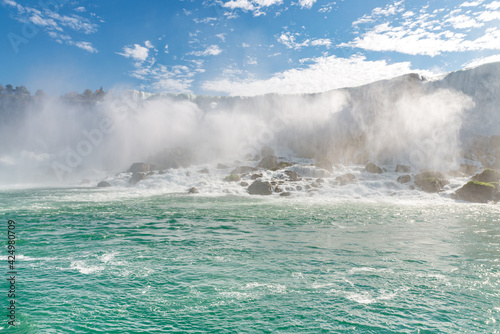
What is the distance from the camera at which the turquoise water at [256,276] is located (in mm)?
7789

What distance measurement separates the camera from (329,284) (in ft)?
33.0

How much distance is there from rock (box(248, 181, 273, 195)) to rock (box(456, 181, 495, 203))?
67.4ft

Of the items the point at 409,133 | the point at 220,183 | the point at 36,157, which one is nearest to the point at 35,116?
the point at 36,157

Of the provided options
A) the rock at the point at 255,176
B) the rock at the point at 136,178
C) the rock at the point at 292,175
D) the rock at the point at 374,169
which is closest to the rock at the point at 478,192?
the rock at the point at 374,169

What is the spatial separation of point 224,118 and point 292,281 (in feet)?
225

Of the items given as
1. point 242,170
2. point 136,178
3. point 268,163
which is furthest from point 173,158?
point 268,163

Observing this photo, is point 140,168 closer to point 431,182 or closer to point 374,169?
point 374,169

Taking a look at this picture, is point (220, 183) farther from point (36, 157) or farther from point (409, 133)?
point (36, 157)

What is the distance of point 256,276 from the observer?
1084cm

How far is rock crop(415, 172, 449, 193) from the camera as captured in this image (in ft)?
119

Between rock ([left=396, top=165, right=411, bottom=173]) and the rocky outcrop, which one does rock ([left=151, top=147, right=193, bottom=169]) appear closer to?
rock ([left=396, top=165, right=411, bottom=173])

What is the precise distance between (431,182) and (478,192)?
210 inches

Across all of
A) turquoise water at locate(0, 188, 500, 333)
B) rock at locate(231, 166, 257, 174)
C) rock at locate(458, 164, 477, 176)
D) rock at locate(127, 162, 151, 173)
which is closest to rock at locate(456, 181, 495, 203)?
turquoise water at locate(0, 188, 500, 333)

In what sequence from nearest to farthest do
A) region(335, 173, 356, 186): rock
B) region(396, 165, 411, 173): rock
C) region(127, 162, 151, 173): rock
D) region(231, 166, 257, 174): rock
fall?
region(335, 173, 356, 186): rock → region(396, 165, 411, 173): rock → region(231, 166, 257, 174): rock → region(127, 162, 151, 173): rock
